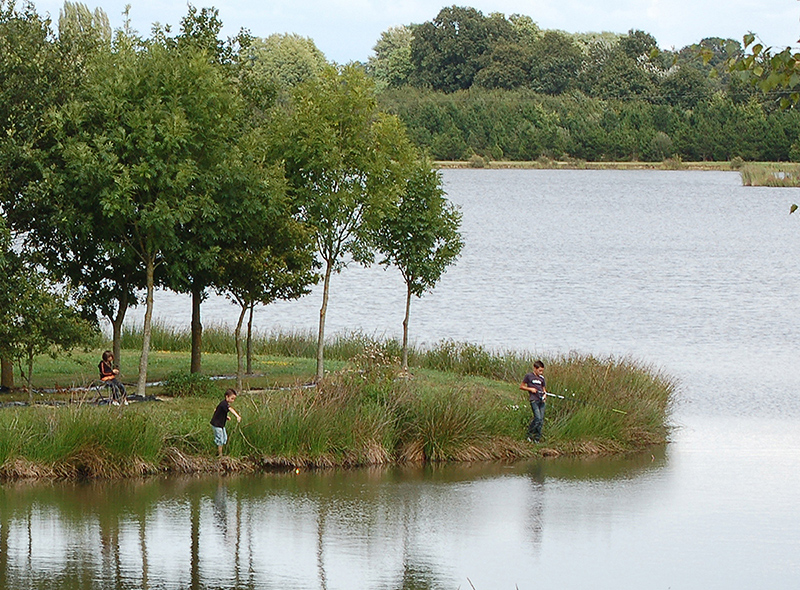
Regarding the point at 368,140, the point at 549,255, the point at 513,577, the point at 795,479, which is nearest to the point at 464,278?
the point at 549,255

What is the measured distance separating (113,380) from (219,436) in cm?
258

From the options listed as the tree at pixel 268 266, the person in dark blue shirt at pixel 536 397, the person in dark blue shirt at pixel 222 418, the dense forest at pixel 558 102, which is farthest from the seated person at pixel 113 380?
the dense forest at pixel 558 102

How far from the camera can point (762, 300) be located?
2042 inches

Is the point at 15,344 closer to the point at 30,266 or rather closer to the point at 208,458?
the point at 30,266

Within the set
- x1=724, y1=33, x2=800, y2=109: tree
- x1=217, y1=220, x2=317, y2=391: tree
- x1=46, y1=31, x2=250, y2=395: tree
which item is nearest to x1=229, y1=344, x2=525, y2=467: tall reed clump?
x1=217, y1=220, x2=317, y2=391: tree

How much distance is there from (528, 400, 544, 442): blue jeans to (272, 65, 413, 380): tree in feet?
16.1

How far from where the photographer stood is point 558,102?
128 m

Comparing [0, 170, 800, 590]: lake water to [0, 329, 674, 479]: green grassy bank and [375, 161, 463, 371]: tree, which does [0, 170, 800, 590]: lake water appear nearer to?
[0, 329, 674, 479]: green grassy bank

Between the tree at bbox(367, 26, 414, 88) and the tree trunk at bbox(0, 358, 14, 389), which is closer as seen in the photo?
the tree trunk at bbox(0, 358, 14, 389)

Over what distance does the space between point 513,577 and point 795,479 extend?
358 inches

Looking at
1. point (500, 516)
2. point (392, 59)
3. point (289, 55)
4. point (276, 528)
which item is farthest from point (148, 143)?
point (392, 59)

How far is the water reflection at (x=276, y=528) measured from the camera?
1547cm

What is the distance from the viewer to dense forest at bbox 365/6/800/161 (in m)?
121

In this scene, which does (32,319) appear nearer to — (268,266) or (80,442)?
(80,442)
